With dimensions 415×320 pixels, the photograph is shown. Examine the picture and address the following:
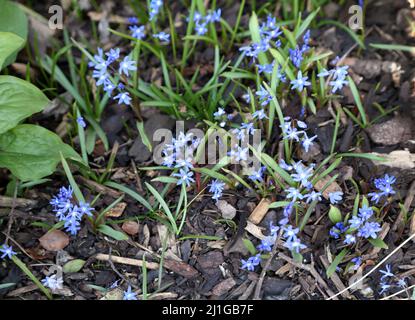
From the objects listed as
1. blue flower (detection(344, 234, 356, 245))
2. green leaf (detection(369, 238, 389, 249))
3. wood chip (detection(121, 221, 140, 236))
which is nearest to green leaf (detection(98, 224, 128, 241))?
wood chip (detection(121, 221, 140, 236))

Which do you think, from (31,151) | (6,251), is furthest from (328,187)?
(6,251)

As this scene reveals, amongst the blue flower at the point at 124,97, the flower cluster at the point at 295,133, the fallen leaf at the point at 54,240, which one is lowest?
the fallen leaf at the point at 54,240

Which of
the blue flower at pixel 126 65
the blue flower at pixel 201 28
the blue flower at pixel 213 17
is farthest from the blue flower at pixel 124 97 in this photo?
the blue flower at pixel 213 17

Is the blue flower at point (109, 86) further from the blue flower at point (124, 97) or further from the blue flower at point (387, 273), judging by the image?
the blue flower at point (387, 273)

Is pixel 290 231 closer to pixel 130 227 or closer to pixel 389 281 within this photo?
pixel 389 281
